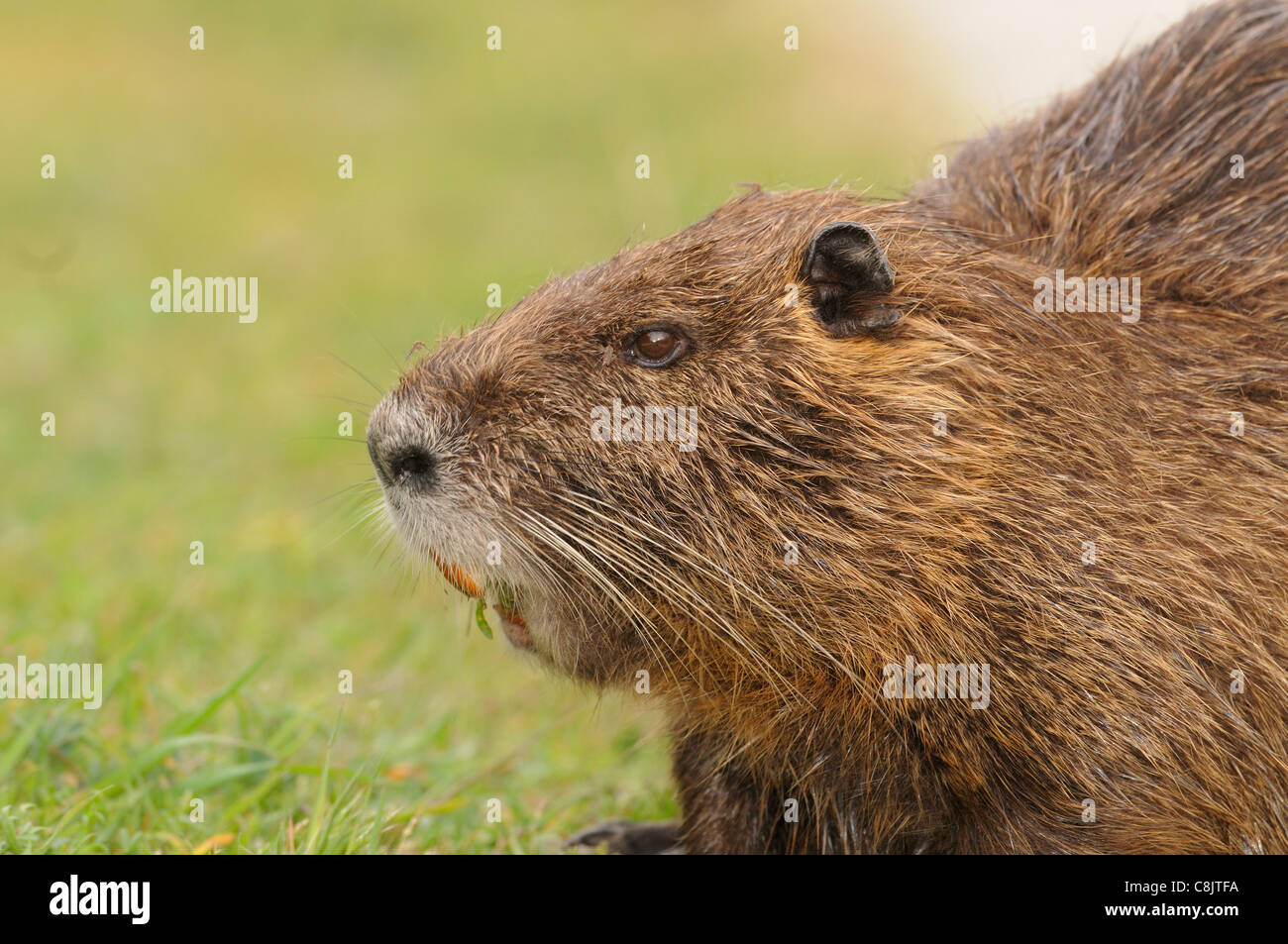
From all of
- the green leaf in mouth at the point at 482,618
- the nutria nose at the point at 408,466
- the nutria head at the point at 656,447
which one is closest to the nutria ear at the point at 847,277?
the nutria head at the point at 656,447

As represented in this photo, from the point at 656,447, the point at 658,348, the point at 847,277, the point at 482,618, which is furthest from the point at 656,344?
the point at 482,618

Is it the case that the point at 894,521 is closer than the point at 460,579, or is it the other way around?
the point at 894,521

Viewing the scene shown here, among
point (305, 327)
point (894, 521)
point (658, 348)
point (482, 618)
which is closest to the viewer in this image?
point (894, 521)

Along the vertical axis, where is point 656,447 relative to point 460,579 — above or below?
above

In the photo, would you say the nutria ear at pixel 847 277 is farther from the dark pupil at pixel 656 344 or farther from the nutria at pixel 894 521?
the dark pupil at pixel 656 344

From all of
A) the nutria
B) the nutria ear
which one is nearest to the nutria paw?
the nutria

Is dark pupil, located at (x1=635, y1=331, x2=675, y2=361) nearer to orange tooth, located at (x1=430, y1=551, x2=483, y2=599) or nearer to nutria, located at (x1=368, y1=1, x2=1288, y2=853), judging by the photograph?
nutria, located at (x1=368, y1=1, x2=1288, y2=853)

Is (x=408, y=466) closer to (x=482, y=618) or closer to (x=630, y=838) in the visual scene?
(x=482, y=618)
